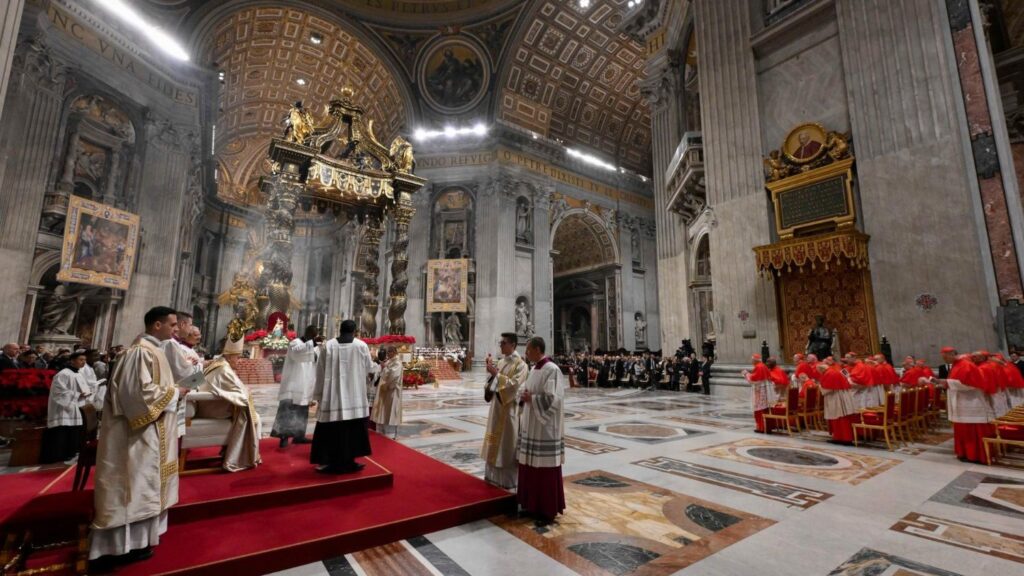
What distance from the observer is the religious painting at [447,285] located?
20094mm

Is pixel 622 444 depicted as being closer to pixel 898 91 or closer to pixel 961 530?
pixel 961 530

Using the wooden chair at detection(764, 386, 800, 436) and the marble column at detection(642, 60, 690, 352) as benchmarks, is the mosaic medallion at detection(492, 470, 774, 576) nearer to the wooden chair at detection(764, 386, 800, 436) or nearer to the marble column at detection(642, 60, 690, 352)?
the wooden chair at detection(764, 386, 800, 436)

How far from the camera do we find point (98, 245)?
11750mm

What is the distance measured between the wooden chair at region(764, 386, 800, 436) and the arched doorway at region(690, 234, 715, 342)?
8.02 meters

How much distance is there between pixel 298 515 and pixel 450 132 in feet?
69.4

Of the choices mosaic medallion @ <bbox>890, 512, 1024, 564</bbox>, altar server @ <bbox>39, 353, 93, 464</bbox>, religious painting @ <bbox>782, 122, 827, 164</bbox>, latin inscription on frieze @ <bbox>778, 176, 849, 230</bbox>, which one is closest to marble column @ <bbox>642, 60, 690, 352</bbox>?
latin inscription on frieze @ <bbox>778, 176, 849, 230</bbox>

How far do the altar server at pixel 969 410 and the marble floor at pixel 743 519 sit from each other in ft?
0.71

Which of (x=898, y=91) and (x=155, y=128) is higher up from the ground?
(x=155, y=128)

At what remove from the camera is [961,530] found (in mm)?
2684

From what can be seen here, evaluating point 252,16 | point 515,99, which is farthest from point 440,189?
point 252,16

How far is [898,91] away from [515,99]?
53.6 ft

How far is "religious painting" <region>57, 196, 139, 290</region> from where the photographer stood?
36.4ft

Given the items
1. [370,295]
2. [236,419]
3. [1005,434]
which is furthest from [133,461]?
[370,295]

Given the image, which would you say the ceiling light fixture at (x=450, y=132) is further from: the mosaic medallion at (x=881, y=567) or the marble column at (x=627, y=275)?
the mosaic medallion at (x=881, y=567)
